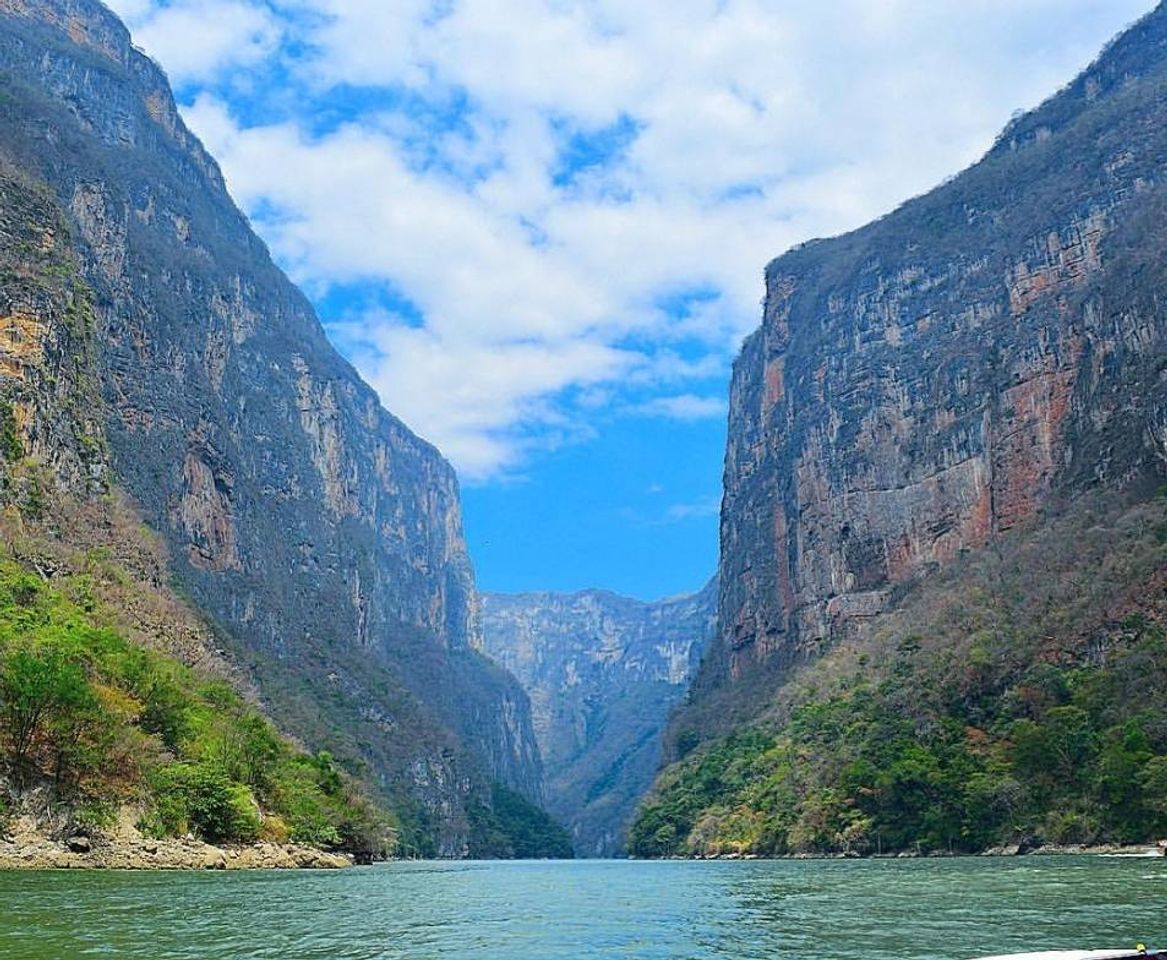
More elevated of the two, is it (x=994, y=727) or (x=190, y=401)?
(x=190, y=401)

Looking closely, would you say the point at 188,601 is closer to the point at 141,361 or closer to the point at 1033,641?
the point at 141,361

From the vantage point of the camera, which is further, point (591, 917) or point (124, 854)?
point (124, 854)

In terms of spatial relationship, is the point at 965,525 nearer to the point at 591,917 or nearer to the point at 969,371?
the point at 969,371

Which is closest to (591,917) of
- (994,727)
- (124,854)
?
(124,854)

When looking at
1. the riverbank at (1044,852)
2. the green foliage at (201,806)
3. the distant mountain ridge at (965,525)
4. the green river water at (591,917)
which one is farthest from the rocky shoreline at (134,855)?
the distant mountain ridge at (965,525)

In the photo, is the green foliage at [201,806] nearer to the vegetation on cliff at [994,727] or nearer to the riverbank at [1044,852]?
the riverbank at [1044,852]

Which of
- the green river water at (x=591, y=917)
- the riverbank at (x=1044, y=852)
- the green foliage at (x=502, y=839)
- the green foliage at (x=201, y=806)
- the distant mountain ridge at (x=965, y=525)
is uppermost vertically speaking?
the distant mountain ridge at (x=965, y=525)

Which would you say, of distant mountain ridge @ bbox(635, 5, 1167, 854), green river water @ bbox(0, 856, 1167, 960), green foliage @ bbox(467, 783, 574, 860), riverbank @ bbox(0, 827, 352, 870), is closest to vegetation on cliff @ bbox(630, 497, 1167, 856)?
distant mountain ridge @ bbox(635, 5, 1167, 854)
